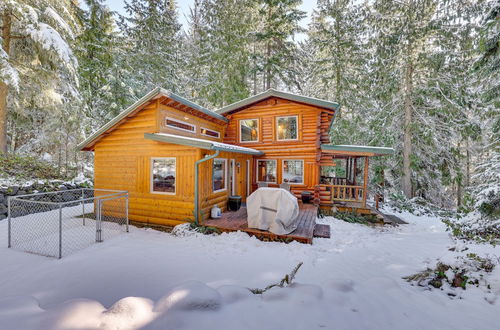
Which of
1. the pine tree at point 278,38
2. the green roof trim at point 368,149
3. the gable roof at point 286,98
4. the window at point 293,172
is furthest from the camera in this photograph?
the pine tree at point 278,38

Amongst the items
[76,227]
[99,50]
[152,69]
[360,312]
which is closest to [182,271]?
[360,312]

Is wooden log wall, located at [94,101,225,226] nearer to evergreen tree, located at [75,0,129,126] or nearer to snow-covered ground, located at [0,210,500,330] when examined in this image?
snow-covered ground, located at [0,210,500,330]

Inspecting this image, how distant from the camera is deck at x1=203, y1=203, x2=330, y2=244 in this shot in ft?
20.3

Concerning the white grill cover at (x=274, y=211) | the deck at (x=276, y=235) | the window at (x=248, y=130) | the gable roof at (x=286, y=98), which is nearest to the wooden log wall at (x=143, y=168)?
the deck at (x=276, y=235)

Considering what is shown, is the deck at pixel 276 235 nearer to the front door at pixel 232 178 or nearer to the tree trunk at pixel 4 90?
the front door at pixel 232 178

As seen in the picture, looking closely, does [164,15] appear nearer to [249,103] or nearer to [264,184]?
[249,103]

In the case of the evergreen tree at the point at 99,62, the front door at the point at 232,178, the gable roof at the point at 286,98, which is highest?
the evergreen tree at the point at 99,62

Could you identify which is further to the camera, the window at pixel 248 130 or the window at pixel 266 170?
the window at pixel 248 130

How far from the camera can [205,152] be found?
767 centimetres

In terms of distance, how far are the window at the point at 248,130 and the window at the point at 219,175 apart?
354cm

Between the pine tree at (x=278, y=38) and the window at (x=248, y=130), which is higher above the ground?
the pine tree at (x=278, y=38)

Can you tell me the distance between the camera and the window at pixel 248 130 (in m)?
12.3

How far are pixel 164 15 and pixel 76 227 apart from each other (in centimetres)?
1773

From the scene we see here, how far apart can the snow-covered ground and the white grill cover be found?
0.54 m
